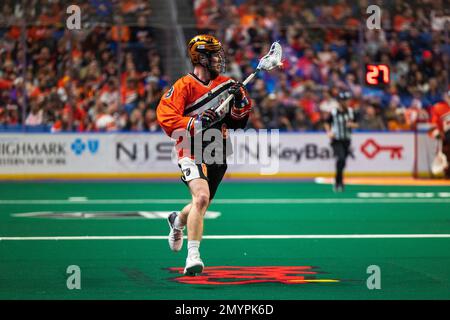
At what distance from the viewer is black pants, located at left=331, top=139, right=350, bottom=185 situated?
66.6 feet

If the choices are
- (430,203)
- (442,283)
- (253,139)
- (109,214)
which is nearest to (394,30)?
(253,139)

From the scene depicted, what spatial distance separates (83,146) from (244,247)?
519 inches

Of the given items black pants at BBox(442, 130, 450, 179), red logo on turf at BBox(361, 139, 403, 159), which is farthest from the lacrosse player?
red logo on turf at BBox(361, 139, 403, 159)

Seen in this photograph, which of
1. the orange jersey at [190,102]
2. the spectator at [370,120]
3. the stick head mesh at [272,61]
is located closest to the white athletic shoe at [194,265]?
the orange jersey at [190,102]

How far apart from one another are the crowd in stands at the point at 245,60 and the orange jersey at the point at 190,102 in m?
14.1

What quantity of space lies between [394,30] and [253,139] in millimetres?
4248

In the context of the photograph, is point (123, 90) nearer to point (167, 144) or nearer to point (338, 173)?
point (167, 144)

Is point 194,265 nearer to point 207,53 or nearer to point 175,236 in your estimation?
point 175,236

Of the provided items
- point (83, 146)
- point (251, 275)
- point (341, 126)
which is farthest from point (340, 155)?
point (251, 275)

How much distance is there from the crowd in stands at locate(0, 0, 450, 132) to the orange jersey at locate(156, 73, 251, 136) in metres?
14.1

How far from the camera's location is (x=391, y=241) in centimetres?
1148

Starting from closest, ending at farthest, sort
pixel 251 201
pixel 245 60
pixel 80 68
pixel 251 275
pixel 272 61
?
pixel 251 275, pixel 272 61, pixel 251 201, pixel 80 68, pixel 245 60

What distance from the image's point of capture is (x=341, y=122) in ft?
67.8

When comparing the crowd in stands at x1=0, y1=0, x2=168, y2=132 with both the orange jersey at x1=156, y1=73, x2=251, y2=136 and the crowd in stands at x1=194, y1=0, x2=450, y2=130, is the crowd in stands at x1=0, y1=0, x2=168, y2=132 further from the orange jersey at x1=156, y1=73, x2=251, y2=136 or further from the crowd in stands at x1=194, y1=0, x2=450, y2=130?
the orange jersey at x1=156, y1=73, x2=251, y2=136
